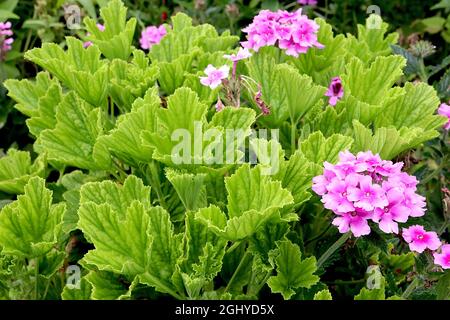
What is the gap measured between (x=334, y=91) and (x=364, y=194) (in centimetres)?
57

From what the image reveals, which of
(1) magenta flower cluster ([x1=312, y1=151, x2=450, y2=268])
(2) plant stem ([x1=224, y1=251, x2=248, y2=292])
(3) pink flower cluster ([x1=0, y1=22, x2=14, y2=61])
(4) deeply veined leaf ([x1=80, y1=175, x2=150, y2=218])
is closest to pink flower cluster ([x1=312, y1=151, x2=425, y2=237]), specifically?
(1) magenta flower cluster ([x1=312, y1=151, x2=450, y2=268])

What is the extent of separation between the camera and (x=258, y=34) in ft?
5.28

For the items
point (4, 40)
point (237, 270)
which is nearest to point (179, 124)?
point (237, 270)

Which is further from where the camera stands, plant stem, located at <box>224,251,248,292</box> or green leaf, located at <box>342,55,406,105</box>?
green leaf, located at <box>342,55,406,105</box>

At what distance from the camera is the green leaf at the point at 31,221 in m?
1.30

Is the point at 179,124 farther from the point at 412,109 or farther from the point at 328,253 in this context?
the point at 412,109

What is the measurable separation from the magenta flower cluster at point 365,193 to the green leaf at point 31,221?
527 millimetres

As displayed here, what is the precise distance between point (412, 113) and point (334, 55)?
0.31 m

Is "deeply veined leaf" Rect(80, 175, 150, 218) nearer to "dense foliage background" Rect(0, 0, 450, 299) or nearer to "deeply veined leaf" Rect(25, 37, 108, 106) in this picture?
"dense foliage background" Rect(0, 0, 450, 299)

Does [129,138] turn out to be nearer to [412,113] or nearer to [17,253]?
[17,253]

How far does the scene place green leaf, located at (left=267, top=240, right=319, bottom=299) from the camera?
1.29 meters

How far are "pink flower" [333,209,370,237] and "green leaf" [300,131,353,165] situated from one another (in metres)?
0.16

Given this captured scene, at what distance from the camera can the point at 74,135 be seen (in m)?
1.46

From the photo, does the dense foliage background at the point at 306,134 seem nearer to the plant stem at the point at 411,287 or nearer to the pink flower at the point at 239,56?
the plant stem at the point at 411,287
